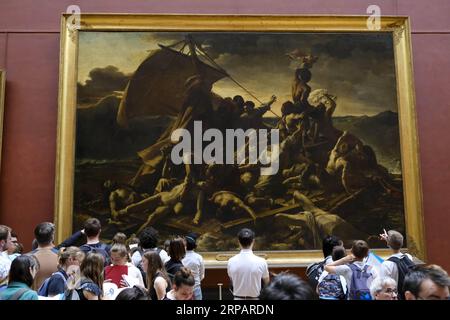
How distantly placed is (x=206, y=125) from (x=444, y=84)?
530 centimetres

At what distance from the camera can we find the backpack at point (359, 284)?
5.04 meters

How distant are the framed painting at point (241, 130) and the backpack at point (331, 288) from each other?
441 cm

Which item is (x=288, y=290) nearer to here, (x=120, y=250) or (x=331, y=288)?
(x=331, y=288)

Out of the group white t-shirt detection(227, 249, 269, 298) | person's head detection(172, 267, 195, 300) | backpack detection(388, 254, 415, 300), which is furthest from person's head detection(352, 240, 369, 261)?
person's head detection(172, 267, 195, 300)

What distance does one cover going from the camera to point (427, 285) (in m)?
3.01

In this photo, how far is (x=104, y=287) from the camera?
4531 millimetres

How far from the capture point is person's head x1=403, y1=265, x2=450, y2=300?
9.78 ft

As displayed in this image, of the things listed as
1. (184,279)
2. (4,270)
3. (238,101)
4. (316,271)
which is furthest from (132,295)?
(238,101)

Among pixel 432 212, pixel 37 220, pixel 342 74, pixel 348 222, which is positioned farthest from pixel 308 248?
pixel 37 220

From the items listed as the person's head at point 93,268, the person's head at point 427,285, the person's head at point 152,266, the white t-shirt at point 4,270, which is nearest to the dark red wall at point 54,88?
the white t-shirt at point 4,270

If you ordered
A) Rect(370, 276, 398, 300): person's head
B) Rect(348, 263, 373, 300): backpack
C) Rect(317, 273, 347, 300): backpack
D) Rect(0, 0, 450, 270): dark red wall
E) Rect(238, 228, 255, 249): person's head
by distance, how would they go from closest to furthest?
1. Rect(370, 276, 398, 300): person's head
2. Rect(317, 273, 347, 300): backpack
3. Rect(348, 263, 373, 300): backpack
4. Rect(238, 228, 255, 249): person's head
5. Rect(0, 0, 450, 270): dark red wall

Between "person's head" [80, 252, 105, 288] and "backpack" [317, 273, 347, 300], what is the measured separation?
2.27 m

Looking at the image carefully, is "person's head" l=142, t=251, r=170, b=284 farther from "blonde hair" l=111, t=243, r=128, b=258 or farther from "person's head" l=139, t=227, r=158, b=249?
"person's head" l=139, t=227, r=158, b=249
